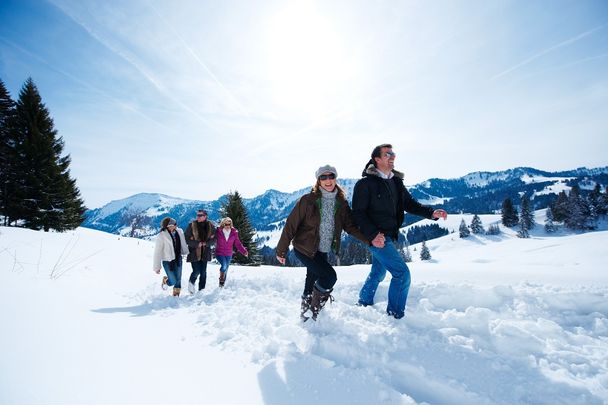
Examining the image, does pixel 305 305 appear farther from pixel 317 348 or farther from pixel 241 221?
pixel 241 221

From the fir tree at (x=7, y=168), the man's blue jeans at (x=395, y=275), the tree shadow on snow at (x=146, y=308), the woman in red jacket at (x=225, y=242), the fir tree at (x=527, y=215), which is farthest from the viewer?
the fir tree at (x=527, y=215)

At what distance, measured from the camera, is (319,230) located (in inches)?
171

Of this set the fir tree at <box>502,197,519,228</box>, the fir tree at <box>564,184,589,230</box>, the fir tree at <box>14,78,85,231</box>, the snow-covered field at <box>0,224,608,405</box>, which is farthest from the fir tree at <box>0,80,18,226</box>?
the fir tree at <box>502,197,519,228</box>

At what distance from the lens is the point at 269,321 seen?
14.0 ft

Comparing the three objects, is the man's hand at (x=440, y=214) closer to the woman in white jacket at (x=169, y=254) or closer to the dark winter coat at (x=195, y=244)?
the dark winter coat at (x=195, y=244)

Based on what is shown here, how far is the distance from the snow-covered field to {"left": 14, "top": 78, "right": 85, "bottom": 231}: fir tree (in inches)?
718

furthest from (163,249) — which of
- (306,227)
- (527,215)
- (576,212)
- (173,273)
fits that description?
(527,215)

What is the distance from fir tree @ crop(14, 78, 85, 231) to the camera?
19266 millimetres

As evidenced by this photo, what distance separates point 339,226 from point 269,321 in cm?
174

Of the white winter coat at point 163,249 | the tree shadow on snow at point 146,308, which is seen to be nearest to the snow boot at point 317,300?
the tree shadow on snow at point 146,308

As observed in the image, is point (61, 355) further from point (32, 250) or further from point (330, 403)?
point (32, 250)

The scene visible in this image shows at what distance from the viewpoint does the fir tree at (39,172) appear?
19.3 m

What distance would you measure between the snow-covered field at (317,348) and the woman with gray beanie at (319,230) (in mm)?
416

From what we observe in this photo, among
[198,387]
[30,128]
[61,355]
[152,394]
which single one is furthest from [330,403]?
[30,128]
